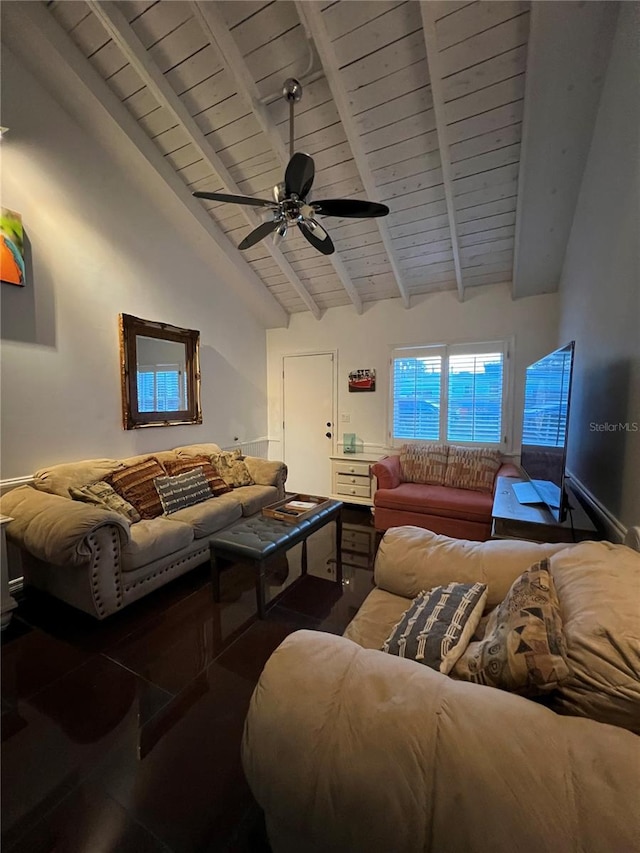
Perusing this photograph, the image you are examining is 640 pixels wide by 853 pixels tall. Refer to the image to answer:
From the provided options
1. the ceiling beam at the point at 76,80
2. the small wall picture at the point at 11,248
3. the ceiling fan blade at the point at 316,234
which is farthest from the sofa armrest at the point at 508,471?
the small wall picture at the point at 11,248

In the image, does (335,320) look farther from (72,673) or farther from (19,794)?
(19,794)

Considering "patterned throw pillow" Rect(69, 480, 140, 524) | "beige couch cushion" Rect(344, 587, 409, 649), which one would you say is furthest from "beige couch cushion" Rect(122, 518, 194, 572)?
"beige couch cushion" Rect(344, 587, 409, 649)

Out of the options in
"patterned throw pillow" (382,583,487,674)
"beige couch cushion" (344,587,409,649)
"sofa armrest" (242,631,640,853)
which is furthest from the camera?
"beige couch cushion" (344,587,409,649)

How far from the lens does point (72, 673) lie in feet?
5.92

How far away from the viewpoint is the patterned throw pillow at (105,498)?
2539 millimetres

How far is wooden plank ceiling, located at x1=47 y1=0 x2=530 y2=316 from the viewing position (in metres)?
2.08

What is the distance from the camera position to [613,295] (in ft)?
6.22

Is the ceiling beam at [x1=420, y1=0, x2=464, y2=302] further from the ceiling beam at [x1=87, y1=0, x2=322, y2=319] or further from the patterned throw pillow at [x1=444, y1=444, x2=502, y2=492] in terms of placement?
the patterned throw pillow at [x1=444, y1=444, x2=502, y2=492]

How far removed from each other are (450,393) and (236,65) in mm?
3485

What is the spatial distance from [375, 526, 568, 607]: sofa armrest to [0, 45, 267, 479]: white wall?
8.71 feet

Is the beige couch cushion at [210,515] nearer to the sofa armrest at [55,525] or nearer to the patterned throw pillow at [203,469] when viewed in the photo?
the patterned throw pillow at [203,469]

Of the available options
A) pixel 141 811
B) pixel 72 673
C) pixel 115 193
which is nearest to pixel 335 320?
pixel 115 193

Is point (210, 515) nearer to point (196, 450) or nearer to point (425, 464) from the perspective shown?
point (196, 450)

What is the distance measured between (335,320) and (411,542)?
145 inches
